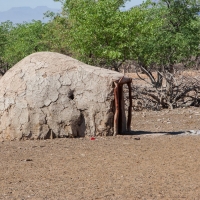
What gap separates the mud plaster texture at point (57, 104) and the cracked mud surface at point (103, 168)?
29 cm

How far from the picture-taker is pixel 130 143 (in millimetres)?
11273

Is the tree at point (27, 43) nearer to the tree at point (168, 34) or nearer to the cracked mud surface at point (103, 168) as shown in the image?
the tree at point (168, 34)

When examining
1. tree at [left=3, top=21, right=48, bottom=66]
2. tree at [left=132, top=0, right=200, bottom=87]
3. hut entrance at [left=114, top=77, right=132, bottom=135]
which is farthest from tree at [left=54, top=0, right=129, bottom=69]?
tree at [left=3, top=21, right=48, bottom=66]

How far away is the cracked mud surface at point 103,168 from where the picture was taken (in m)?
7.61

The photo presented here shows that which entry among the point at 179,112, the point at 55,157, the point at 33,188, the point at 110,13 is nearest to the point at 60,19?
the point at 110,13

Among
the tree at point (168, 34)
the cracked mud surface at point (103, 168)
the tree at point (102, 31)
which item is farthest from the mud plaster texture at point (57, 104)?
the tree at point (168, 34)

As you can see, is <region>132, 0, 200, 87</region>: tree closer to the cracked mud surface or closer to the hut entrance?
the hut entrance

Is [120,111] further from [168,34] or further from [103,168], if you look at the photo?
[168,34]

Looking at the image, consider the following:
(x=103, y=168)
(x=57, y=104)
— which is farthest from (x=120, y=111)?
(x=103, y=168)

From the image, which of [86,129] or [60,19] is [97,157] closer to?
[86,129]

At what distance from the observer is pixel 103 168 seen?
9.05 m

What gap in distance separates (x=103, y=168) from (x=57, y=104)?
298cm

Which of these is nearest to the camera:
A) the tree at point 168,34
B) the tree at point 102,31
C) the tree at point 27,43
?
the tree at point 102,31

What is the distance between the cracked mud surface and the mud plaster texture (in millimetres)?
295
